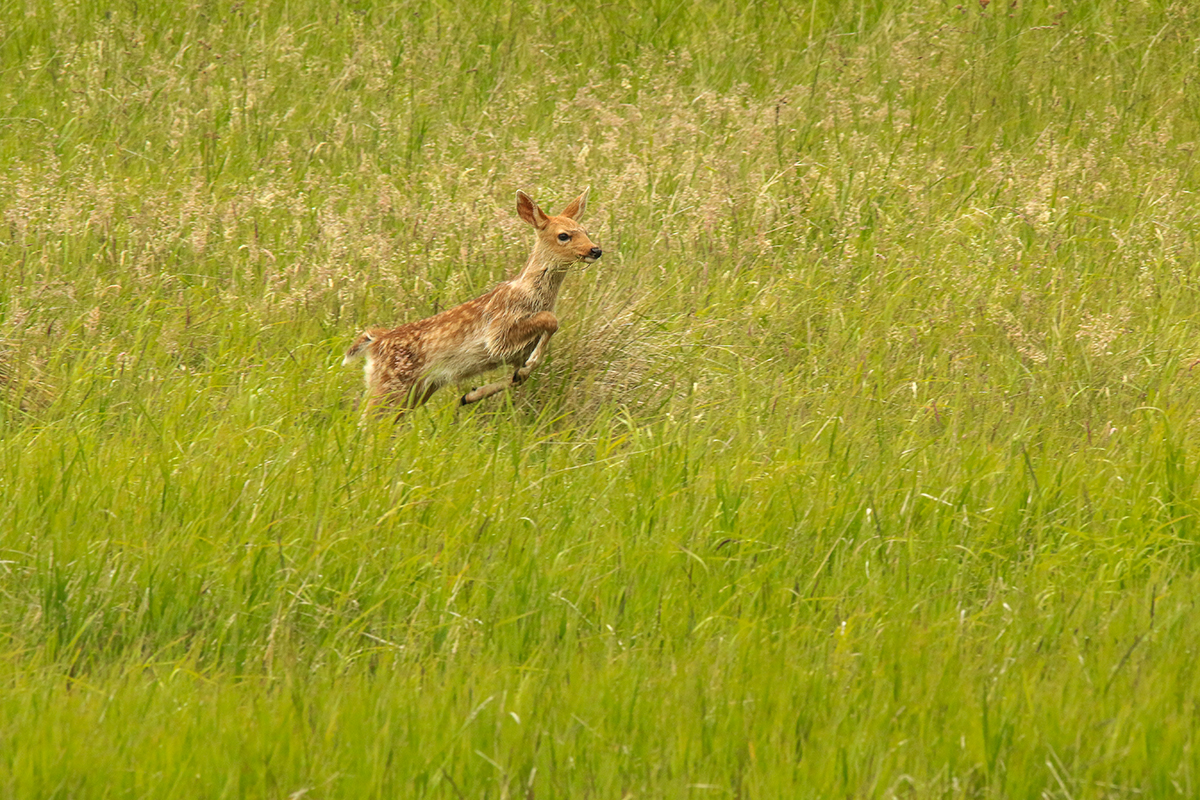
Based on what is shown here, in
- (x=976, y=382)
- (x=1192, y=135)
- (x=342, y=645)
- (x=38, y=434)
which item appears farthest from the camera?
(x=1192, y=135)

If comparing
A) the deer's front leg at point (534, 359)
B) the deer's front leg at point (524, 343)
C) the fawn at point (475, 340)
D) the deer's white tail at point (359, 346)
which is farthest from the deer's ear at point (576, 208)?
the deer's white tail at point (359, 346)

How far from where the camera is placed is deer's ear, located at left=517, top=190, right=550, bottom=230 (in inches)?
252

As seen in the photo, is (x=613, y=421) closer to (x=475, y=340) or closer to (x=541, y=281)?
(x=475, y=340)

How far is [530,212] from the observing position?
21.2ft

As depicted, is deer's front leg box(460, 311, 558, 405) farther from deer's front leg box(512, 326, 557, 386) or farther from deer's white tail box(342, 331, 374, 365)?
deer's white tail box(342, 331, 374, 365)

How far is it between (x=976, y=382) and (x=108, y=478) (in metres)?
3.68

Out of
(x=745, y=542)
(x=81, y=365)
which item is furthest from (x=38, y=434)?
(x=745, y=542)

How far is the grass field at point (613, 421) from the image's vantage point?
3617mm

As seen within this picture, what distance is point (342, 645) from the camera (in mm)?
4164

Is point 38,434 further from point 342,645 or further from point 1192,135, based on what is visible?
point 1192,135

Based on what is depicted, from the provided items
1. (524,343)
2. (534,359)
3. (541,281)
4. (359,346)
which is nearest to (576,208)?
(541,281)

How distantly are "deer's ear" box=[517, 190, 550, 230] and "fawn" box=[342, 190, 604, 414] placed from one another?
0.11 metres

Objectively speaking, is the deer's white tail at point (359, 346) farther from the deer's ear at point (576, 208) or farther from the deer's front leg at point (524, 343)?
the deer's ear at point (576, 208)

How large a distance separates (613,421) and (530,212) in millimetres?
1221
